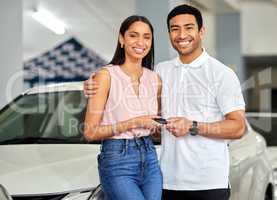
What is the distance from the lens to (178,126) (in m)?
2.33

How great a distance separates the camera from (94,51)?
43.3 ft

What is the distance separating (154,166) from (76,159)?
90cm

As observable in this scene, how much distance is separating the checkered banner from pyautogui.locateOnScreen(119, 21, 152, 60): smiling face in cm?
878

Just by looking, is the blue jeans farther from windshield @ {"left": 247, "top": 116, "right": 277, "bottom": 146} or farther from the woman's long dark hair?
windshield @ {"left": 247, "top": 116, "right": 277, "bottom": 146}

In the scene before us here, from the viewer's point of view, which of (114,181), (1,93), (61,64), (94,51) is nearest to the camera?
(114,181)

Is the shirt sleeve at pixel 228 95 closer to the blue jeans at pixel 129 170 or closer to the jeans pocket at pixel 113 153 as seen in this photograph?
the blue jeans at pixel 129 170

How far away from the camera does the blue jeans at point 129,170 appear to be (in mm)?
2301

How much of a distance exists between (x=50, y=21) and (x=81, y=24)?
0.90 meters

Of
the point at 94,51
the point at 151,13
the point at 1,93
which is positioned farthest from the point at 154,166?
the point at 94,51

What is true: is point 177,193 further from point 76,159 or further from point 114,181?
point 76,159

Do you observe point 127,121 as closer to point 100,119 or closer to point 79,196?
point 100,119

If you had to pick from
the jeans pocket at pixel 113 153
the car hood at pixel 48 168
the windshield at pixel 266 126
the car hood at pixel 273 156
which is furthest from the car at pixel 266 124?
the jeans pocket at pixel 113 153

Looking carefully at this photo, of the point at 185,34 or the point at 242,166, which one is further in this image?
the point at 242,166

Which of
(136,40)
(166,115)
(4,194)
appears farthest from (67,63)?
(136,40)
